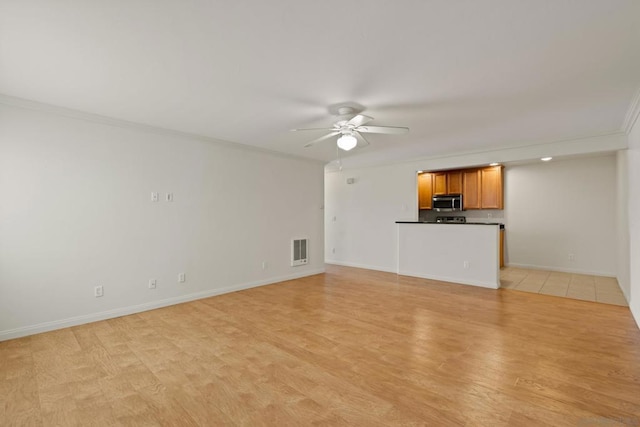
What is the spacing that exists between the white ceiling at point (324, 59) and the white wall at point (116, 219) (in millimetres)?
505

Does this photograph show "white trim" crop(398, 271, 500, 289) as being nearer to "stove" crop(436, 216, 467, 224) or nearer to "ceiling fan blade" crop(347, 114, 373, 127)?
"stove" crop(436, 216, 467, 224)

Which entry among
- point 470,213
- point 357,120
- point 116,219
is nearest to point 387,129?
point 357,120

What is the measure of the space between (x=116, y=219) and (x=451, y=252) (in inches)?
208

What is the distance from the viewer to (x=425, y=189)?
282 inches

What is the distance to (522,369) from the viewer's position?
91.5 inches

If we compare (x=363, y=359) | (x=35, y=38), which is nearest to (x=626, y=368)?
(x=363, y=359)

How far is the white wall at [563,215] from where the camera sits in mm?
5648

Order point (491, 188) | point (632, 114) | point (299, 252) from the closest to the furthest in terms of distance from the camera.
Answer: point (632, 114) < point (299, 252) < point (491, 188)

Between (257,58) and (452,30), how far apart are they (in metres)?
1.38

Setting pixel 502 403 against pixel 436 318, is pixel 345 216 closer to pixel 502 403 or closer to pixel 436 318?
pixel 436 318

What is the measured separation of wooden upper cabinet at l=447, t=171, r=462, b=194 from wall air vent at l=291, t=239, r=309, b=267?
3.68 metres

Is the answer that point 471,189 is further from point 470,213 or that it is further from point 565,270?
point 565,270

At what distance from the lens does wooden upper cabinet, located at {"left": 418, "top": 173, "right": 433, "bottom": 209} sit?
23.4 ft

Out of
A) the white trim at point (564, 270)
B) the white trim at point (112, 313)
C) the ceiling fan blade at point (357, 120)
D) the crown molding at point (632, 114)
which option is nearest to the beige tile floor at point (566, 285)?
the white trim at point (564, 270)
